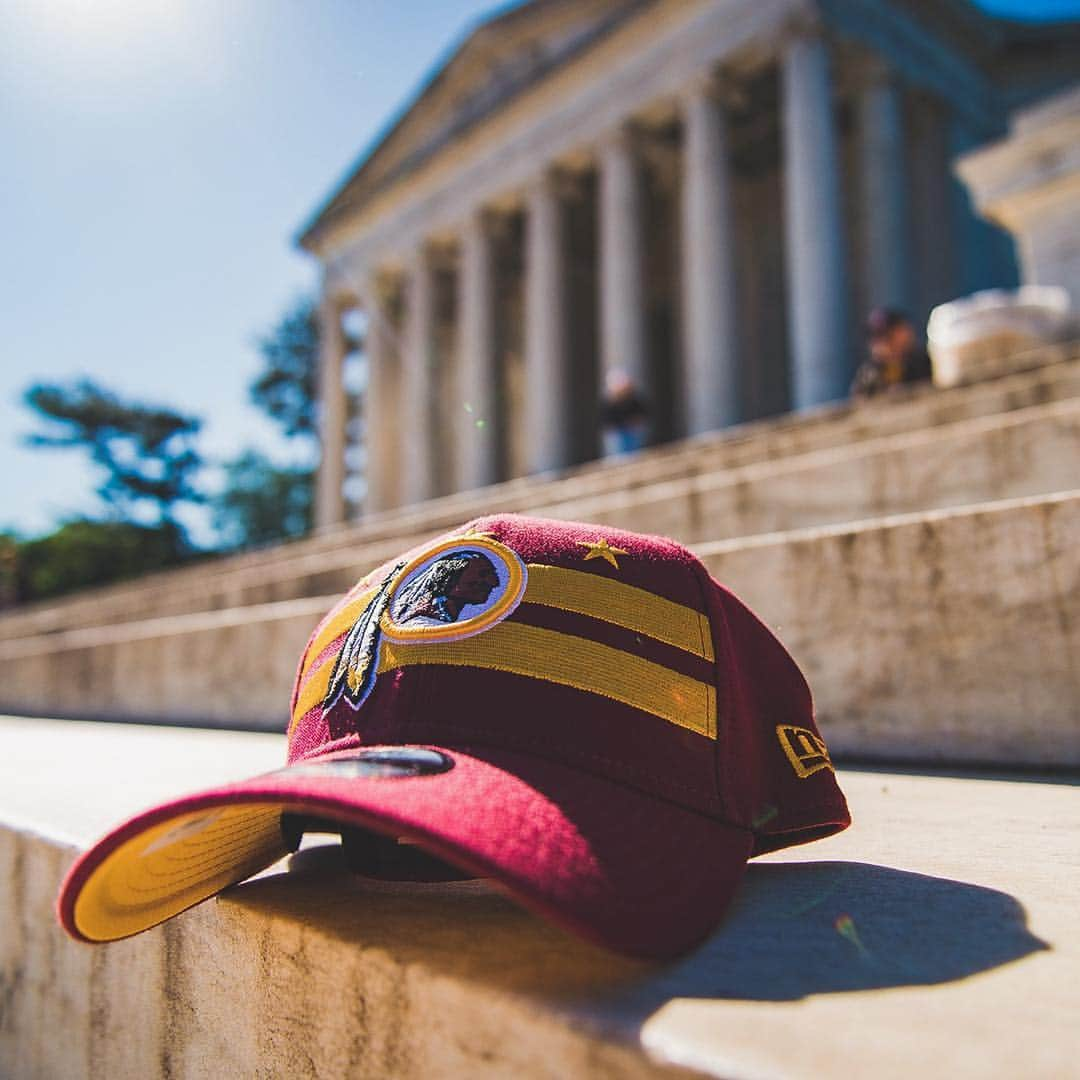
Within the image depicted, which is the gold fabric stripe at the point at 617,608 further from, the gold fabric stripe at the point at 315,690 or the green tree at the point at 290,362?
the green tree at the point at 290,362


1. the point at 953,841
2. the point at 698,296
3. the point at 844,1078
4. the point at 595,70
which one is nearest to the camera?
the point at 844,1078

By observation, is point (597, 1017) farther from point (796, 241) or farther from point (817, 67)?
point (817, 67)

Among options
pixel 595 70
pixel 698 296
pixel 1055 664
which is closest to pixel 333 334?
pixel 595 70

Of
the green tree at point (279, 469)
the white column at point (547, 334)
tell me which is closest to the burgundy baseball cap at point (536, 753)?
the white column at point (547, 334)

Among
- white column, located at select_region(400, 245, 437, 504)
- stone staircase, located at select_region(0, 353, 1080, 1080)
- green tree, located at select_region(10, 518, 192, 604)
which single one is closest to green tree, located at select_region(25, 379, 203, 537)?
green tree, located at select_region(10, 518, 192, 604)

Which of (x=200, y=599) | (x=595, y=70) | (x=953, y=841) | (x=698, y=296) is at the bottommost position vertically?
(x=953, y=841)

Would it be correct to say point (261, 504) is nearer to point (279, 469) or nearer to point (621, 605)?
point (279, 469)

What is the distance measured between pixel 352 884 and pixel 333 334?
2814cm

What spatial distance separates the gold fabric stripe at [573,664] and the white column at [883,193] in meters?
16.9

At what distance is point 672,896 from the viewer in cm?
96

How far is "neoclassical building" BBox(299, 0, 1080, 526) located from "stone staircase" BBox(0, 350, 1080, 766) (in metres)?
11.2

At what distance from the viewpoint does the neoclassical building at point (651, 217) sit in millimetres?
16766

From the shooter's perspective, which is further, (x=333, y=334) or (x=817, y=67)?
(x=333, y=334)

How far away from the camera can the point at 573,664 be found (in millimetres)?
1212
